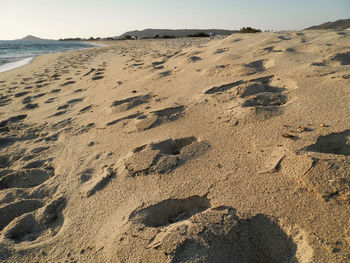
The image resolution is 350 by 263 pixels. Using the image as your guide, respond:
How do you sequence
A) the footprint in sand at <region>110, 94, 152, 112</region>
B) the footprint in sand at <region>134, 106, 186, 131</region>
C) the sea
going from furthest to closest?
the sea, the footprint in sand at <region>110, 94, 152, 112</region>, the footprint in sand at <region>134, 106, 186, 131</region>

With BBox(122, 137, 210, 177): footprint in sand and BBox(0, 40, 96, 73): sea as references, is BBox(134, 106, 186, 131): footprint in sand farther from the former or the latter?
BBox(0, 40, 96, 73): sea

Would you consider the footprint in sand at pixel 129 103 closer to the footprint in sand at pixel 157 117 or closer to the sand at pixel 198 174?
the sand at pixel 198 174

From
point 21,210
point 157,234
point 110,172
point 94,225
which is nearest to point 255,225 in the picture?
point 157,234

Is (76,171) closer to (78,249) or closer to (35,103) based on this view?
(78,249)

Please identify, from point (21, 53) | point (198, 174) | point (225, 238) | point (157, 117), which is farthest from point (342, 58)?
point (21, 53)

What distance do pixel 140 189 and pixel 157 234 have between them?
0.32 m

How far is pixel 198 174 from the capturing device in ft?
4.17

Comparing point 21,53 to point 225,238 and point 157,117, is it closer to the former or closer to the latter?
point 157,117

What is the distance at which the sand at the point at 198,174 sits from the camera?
0.93 m

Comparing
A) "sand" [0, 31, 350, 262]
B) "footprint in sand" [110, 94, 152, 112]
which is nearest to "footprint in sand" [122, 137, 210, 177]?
"sand" [0, 31, 350, 262]

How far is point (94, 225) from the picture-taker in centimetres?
113

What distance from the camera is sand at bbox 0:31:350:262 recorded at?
3.06 feet

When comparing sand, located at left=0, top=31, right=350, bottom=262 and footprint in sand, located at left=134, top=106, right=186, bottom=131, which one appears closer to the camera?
sand, located at left=0, top=31, right=350, bottom=262

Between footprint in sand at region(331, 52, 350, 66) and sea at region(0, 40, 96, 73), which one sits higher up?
footprint in sand at region(331, 52, 350, 66)
